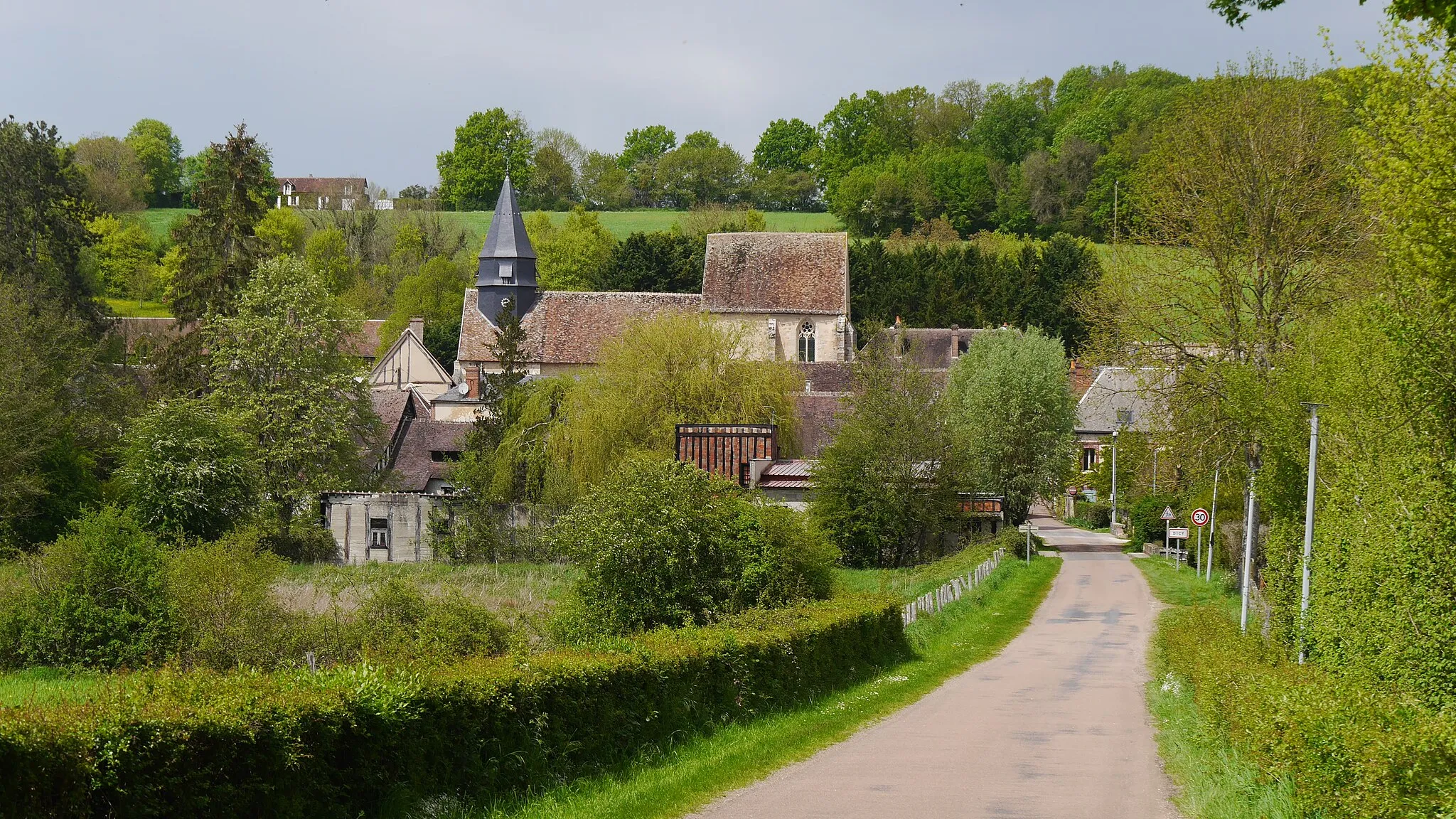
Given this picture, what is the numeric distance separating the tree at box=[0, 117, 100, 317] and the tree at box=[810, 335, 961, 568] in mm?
33252

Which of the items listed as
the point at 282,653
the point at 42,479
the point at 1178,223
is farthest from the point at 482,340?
the point at 282,653

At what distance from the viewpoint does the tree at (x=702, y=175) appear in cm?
13625

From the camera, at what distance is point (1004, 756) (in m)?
14.8

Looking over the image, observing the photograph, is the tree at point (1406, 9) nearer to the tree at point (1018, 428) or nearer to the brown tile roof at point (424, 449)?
the tree at point (1018, 428)

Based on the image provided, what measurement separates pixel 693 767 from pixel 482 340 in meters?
67.9

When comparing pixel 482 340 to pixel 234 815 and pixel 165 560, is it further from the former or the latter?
pixel 234 815

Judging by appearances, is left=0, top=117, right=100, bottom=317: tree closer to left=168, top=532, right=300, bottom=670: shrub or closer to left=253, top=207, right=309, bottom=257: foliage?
left=168, top=532, right=300, bottom=670: shrub

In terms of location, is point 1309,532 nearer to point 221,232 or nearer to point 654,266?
point 221,232

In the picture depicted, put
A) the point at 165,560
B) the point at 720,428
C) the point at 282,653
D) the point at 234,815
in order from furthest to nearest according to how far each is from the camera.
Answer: the point at 720,428
the point at 165,560
the point at 282,653
the point at 234,815

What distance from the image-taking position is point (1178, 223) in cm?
3350

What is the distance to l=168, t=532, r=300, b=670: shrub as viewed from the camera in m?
22.3

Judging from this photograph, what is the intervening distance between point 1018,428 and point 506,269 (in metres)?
38.2

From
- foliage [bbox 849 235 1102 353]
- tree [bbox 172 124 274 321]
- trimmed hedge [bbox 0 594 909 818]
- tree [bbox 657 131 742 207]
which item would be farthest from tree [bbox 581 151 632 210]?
trimmed hedge [bbox 0 594 909 818]

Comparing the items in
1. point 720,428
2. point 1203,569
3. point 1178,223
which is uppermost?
point 1178,223
